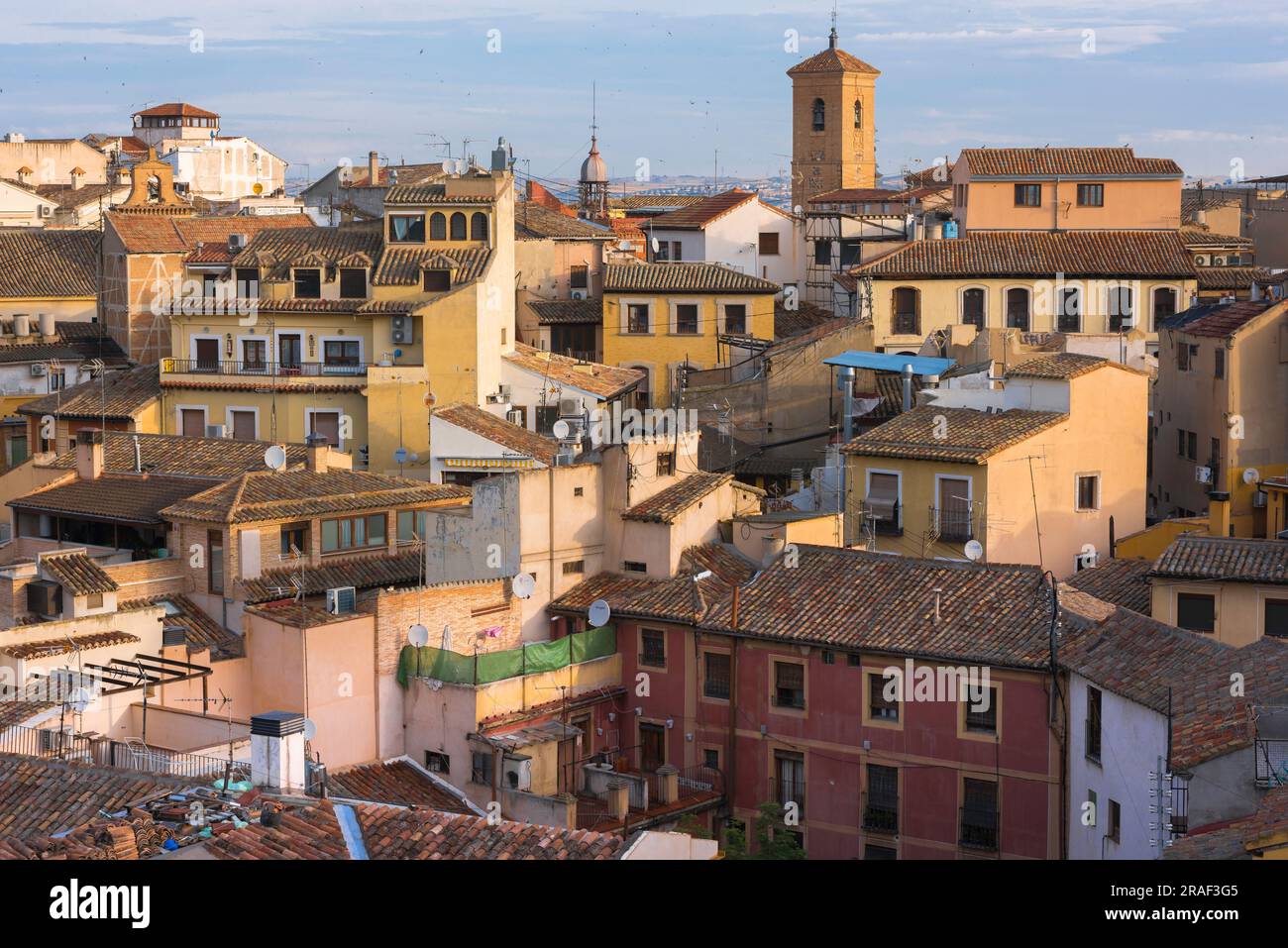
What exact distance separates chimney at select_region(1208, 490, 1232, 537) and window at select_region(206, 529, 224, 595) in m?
13.3

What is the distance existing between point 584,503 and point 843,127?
42610 mm

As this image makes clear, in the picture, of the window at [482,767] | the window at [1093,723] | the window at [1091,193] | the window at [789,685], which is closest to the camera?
the window at [1093,723]

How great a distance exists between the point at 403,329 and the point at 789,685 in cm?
1472

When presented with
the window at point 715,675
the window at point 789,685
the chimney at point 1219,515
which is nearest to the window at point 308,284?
the window at point 715,675

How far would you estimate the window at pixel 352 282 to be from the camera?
3838 cm

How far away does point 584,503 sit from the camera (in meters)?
27.1

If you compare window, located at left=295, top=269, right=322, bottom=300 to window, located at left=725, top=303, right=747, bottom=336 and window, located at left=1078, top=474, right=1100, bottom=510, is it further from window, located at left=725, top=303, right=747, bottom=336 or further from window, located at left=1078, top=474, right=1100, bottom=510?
window, located at left=1078, top=474, right=1100, bottom=510

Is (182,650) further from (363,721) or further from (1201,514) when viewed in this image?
(1201,514)

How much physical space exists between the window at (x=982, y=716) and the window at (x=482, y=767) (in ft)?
17.5

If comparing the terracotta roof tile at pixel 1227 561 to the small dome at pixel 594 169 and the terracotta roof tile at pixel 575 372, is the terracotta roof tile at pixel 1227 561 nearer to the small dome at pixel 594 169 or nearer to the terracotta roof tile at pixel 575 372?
the terracotta roof tile at pixel 575 372

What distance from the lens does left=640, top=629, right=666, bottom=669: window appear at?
25734mm

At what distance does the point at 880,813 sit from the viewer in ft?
77.6

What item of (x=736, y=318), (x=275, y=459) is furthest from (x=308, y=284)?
(x=736, y=318)
